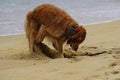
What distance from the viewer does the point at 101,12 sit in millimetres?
13109

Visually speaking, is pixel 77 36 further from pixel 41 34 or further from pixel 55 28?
pixel 41 34

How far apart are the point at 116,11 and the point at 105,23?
2.78 m

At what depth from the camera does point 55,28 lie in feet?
21.2

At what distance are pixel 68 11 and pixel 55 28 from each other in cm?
687

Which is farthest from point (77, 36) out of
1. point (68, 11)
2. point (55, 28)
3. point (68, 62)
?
point (68, 11)

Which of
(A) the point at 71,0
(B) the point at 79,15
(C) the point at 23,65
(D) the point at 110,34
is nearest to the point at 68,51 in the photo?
(C) the point at 23,65

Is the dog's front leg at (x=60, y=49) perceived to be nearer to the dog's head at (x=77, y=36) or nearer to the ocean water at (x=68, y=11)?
the dog's head at (x=77, y=36)

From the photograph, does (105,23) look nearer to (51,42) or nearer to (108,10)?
(108,10)

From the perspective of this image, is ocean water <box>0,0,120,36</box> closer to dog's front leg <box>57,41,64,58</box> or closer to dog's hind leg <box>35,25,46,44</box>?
dog's hind leg <box>35,25,46,44</box>

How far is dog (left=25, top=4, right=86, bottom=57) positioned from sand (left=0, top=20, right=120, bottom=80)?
31cm

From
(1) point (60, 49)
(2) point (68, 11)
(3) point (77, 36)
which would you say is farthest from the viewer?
(2) point (68, 11)

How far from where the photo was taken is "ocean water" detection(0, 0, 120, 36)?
10.3 metres

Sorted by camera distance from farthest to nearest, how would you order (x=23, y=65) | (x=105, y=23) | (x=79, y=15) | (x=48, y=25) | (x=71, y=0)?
(x=71, y=0) → (x=79, y=15) → (x=105, y=23) → (x=48, y=25) → (x=23, y=65)

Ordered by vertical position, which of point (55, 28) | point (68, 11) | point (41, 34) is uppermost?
point (55, 28)
